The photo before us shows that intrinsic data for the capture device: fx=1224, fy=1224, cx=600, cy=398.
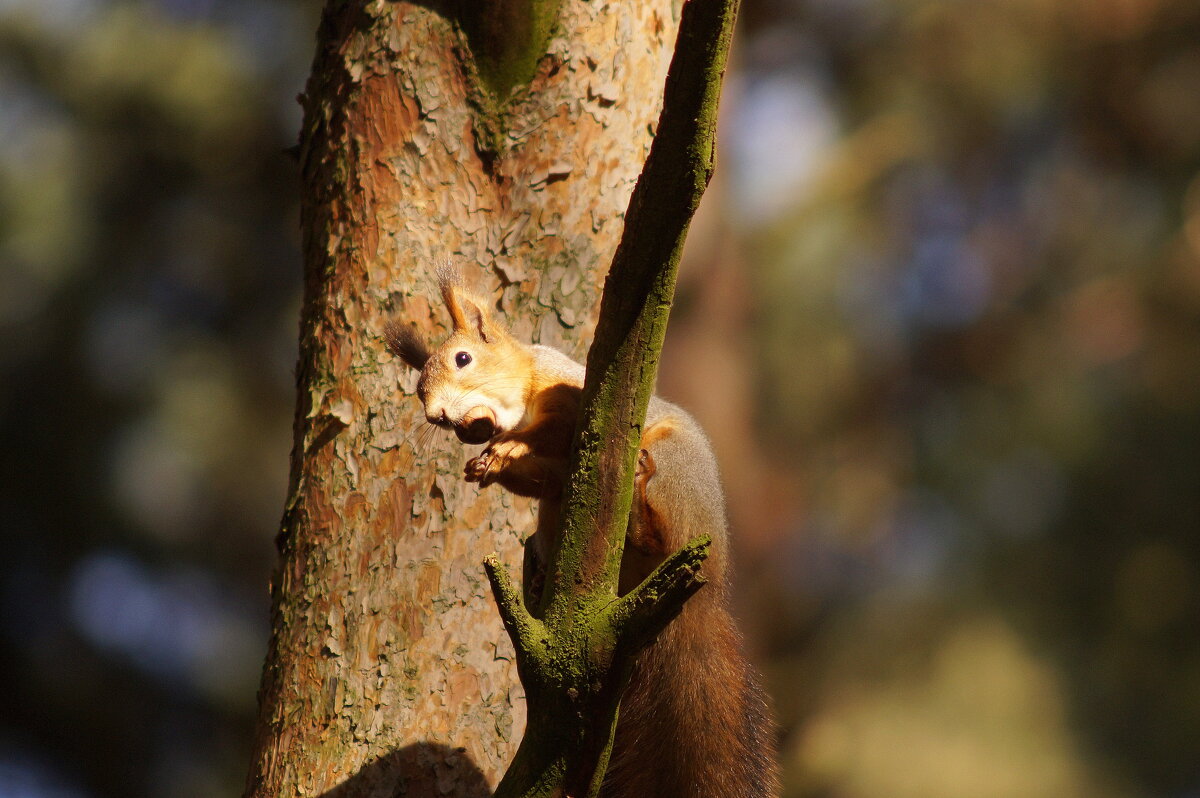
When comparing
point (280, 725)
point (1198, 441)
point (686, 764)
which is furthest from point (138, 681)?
point (1198, 441)

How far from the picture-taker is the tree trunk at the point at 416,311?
1.93 metres

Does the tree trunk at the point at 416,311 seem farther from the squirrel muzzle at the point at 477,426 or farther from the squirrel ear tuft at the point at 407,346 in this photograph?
the squirrel muzzle at the point at 477,426

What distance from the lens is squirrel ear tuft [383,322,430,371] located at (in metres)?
1.93

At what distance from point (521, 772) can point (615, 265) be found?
582mm

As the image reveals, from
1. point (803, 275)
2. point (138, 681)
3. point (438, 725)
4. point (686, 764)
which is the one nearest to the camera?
point (686, 764)

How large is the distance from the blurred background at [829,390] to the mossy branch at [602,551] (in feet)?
11.5

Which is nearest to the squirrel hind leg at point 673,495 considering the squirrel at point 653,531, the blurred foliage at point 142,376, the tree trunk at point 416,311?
the squirrel at point 653,531

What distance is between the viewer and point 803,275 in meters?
6.88

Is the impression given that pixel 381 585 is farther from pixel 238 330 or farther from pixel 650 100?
pixel 238 330

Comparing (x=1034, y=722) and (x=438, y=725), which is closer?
(x=438, y=725)

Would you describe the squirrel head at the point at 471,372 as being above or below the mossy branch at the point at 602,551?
above

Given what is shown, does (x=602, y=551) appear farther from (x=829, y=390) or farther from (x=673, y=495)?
(x=829, y=390)

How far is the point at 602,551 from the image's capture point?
139 cm

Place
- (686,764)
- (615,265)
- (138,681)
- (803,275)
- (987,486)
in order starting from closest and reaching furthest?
(615,265), (686,764), (138,681), (803,275), (987,486)
